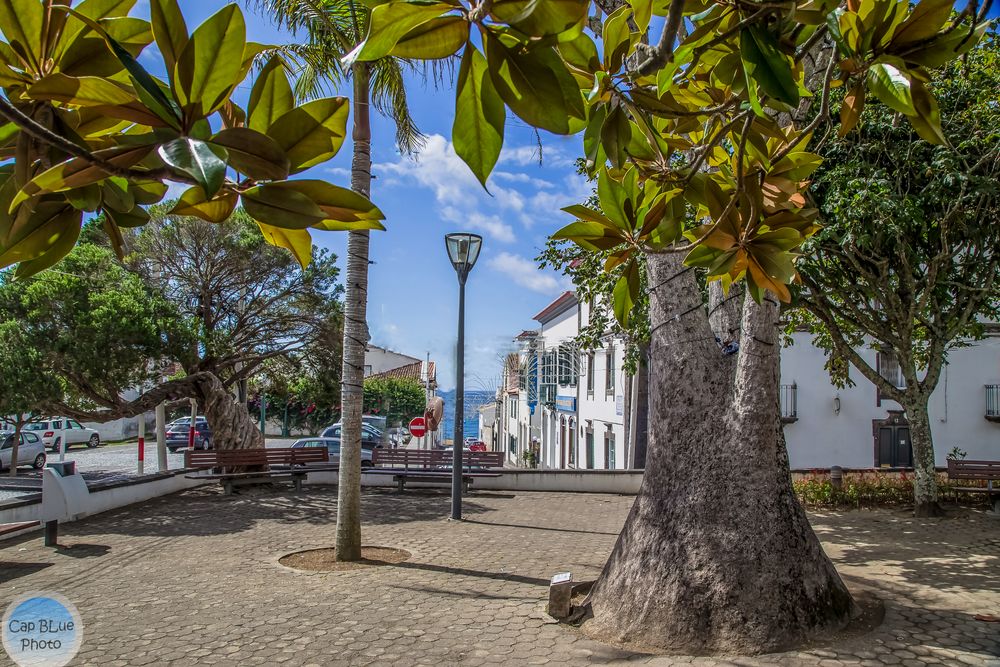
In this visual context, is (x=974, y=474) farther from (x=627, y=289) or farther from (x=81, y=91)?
(x=81, y=91)

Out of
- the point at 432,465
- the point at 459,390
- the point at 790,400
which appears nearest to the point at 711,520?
A: the point at 459,390

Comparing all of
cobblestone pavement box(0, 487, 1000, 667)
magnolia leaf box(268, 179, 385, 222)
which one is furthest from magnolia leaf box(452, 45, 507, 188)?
cobblestone pavement box(0, 487, 1000, 667)

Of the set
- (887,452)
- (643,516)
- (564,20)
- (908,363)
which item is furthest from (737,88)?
(887,452)

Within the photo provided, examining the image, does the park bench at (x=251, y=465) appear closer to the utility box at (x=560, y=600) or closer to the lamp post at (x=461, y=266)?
the lamp post at (x=461, y=266)

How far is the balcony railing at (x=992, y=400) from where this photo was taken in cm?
2259

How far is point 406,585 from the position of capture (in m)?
7.55

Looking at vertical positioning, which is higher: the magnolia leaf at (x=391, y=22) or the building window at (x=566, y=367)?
the building window at (x=566, y=367)

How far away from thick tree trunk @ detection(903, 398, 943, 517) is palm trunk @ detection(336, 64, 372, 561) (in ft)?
30.7

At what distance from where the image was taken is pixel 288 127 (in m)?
1.01

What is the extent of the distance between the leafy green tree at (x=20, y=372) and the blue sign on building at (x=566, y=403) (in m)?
21.8

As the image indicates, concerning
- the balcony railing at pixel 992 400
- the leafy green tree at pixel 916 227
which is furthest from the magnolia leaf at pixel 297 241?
the balcony railing at pixel 992 400

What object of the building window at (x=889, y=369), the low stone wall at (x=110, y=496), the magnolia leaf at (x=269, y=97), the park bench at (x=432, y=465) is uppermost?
the building window at (x=889, y=369)

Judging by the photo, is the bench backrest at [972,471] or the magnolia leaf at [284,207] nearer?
the magnolia leaf at [284,207]

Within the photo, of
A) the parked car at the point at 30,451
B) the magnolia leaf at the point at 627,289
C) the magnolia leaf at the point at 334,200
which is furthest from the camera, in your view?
the parked car at the point at 30,451
